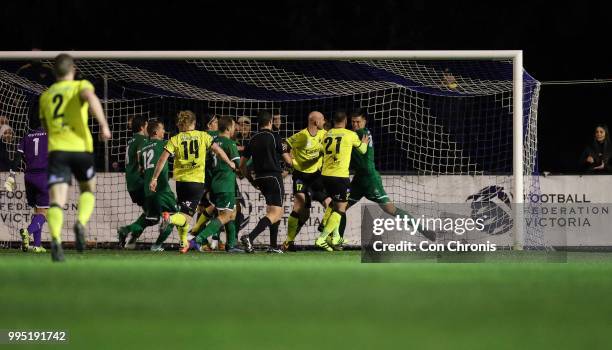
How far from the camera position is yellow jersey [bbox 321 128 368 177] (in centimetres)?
1738

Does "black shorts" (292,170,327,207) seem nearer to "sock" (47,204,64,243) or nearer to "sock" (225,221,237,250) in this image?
"sock" (225,221,237,250)

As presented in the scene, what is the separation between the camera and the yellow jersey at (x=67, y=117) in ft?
38.3

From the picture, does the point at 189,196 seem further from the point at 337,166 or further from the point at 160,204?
the point at 337,166

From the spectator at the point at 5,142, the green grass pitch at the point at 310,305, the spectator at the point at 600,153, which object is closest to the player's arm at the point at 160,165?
Result: the spectator at the point at 5,142

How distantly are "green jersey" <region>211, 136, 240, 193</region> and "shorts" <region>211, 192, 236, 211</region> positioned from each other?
0.05m

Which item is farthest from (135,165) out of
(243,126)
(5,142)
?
(5,142)

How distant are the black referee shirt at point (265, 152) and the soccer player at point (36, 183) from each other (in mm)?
2778

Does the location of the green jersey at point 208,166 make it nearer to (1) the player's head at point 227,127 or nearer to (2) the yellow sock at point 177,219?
(1) the player's head at point 227,127

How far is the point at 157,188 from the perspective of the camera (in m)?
17.5

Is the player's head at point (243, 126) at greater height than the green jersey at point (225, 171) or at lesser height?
greater

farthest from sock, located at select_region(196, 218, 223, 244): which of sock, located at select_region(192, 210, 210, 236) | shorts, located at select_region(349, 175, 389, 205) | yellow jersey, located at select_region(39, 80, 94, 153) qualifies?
yellow jersey, located at select_region(39, 80, 94, 153)
